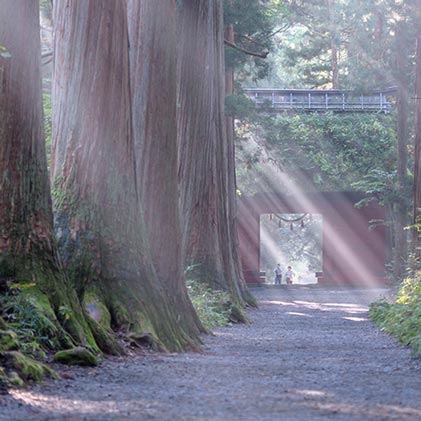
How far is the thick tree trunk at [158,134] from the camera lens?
12422mm

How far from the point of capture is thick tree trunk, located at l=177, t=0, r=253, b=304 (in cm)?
1847

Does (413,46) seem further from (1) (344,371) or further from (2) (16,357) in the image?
(2) (16,357)

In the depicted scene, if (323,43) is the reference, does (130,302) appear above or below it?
below

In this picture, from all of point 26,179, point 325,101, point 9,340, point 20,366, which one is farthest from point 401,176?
point 20,366

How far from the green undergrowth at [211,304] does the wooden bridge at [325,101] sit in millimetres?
25278

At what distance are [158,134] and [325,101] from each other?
32788 mm

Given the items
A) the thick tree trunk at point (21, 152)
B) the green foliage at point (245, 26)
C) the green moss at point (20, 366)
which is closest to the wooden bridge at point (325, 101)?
the green foliage at point (245, 26)

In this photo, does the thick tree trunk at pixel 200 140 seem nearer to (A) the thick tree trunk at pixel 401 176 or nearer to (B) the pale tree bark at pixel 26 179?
(B) the pale tree bark at pixel 26 179

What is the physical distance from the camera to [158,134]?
41.5 ft

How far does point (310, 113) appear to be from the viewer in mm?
43688

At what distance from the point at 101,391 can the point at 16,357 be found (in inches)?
25.2

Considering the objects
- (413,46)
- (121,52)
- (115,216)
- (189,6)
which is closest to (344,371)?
(115,216)

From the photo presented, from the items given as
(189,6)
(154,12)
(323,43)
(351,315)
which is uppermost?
(323,43)

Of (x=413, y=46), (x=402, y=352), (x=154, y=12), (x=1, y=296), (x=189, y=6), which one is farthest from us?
(x=413, y=46)
